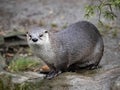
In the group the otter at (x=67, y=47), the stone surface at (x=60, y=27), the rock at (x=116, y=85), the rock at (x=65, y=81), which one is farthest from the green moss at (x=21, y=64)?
the rock at (x=116, y=85)

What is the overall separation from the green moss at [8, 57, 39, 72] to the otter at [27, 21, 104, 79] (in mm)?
1080

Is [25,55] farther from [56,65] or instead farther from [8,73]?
[56,65]

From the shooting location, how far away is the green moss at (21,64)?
24.3 ft

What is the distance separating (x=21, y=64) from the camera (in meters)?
7.52

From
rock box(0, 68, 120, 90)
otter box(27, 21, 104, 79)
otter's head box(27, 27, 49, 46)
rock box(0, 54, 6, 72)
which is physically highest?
otter's head box(27, 27, 49, 46)

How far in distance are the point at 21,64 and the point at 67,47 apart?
1.45 metres

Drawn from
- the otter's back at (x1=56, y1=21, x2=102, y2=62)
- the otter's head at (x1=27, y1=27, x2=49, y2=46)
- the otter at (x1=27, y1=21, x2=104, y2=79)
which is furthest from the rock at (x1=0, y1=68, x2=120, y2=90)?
the otter's head at (x1=27, y1=27, x2=49, y2=46)

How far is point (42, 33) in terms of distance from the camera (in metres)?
5.84

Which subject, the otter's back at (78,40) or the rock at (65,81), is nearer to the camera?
the rock at (65,81)

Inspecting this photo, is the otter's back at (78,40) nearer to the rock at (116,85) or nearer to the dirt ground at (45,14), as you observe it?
the rock at (116,85)

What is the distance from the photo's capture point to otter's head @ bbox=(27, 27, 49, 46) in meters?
5.73

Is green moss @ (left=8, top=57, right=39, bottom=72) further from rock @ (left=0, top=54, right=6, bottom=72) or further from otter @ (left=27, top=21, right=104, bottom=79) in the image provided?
otter @ (left=27, top=21, right=104, bottom=79)

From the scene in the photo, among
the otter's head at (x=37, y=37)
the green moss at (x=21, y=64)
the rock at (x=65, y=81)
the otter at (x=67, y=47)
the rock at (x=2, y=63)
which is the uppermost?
the otter's head at (x=37, y=37)

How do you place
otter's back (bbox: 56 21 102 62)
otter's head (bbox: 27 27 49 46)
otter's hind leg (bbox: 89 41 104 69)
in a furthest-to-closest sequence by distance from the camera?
1. otter's hind leg (bbox: 89 41 104 69)
2. otter's back (bbox: 56 21 102 62)
3. otter's head (bbox: 27 27 49 46)
